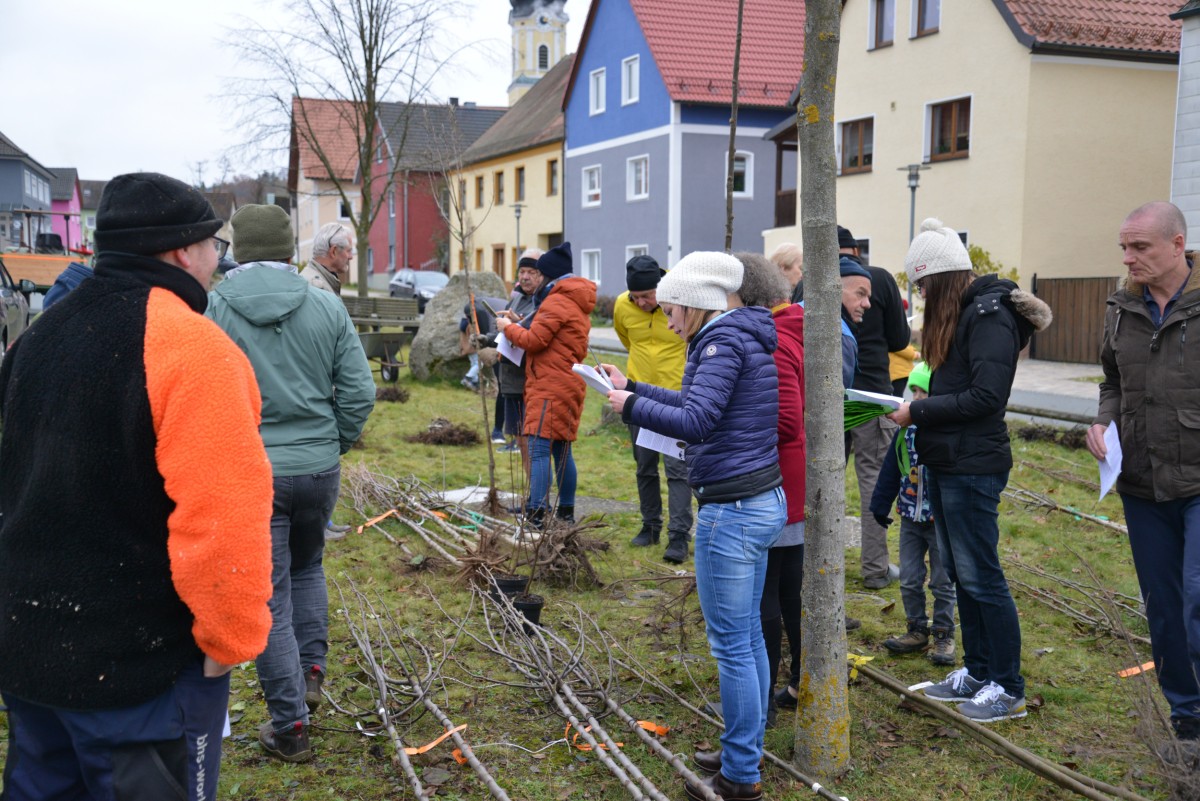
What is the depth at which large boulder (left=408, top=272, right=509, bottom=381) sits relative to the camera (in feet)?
51.3

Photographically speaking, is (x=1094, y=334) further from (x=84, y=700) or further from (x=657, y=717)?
(x=84, y=700)

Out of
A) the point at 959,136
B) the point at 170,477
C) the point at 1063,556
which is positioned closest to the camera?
the point at 170,477

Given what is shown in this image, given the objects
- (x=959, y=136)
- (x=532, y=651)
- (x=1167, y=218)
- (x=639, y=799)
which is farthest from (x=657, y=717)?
(x=959, y=136)

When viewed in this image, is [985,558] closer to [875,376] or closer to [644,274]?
[875,376]

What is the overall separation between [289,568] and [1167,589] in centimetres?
327

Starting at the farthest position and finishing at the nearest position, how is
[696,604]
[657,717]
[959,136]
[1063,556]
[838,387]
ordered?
1. [959,136]
2. [1063,556]
3. [696,604]
4. [657,717]
5. [838,387]

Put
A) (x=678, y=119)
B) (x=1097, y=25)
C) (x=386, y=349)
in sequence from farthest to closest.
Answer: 1. (x=678, y=119)
2. (x=1097, y=25)
3. (x=386, y=349)

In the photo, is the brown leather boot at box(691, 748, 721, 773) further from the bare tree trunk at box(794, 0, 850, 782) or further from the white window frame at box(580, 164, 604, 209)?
the white window frame at box(580, 164, 604, 209)

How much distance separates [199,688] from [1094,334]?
20.5m

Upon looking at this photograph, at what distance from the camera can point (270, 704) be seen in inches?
150

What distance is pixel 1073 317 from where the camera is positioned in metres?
20.3

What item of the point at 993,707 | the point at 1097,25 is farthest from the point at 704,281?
the point at 1097,25

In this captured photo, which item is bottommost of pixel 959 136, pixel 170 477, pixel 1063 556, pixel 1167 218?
pixel 1063 556

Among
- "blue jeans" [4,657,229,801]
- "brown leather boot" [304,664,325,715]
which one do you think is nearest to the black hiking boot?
"brown leather boot" [304,664,325,715]
